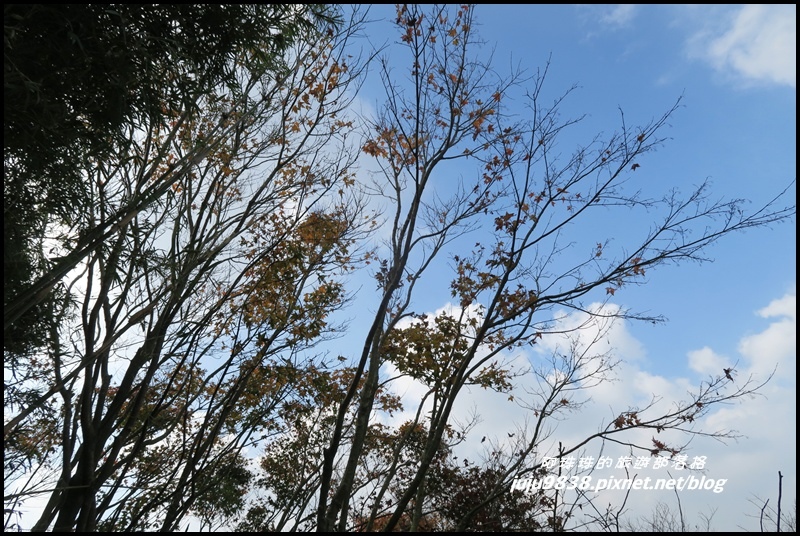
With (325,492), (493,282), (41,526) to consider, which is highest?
(493,282)

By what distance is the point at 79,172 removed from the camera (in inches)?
161

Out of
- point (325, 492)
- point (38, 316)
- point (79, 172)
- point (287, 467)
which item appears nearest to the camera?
point (325, 492)

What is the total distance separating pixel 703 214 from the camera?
5.21 meters

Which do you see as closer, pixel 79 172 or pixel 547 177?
pixel 79 172

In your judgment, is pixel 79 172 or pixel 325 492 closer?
pixel 325 492

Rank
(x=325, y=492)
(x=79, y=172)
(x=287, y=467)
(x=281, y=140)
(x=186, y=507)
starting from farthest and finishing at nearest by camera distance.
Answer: (x=287, y=467) < (x=281, y=140) < (x=79, y=172) < (x=186, y=507) < (x=325, y=492)

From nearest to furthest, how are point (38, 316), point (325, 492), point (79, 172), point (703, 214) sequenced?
1. point (325, 492)
2. point (79, 172)
3. point (38, 316)
4. point (703, 214)

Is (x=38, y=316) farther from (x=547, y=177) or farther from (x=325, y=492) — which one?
(x=547, y=177)

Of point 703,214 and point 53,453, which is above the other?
point 703,214

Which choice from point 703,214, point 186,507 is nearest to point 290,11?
point 186,507

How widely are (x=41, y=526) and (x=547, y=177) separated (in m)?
5.60

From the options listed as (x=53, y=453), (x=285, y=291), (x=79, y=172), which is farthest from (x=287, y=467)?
(x=79, y=172)

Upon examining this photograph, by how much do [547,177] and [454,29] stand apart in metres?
1.84

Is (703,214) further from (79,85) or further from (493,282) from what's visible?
(79,85)
